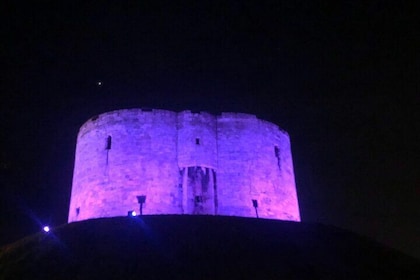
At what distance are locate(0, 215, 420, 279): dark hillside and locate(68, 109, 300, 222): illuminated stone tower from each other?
14.7 ft

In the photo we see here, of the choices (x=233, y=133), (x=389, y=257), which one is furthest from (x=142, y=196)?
(x=389, y=257)

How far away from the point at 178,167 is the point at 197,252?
8911 millimetres

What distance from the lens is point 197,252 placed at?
17.0m

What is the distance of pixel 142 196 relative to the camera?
24547mm

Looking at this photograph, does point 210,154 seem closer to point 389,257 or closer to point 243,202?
point 243,202

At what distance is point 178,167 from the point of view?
25.4 meters

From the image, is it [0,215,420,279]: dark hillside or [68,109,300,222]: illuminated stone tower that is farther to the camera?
[68,109,300,222]: illuminated stone tower

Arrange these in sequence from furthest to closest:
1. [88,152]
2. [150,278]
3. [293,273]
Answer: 1. [88,152]
2. [293,273]
3. [150,278]

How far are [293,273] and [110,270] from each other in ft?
19.9

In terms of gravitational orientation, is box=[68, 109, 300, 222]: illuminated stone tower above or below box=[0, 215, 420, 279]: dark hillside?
above

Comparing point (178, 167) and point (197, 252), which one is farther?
point (178, 167)

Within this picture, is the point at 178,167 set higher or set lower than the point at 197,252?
higher

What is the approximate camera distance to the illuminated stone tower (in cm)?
2478

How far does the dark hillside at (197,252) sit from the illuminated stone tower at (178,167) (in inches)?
176
